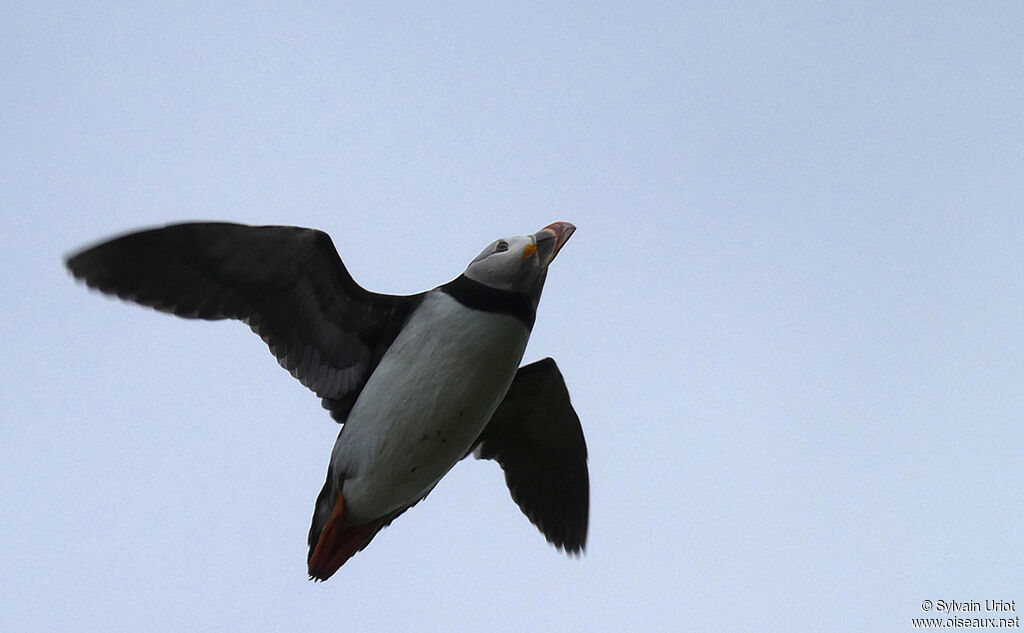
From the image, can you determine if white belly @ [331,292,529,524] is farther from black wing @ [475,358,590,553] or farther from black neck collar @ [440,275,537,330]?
black wing @ [475,358,590,553]

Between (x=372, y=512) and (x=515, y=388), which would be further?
(x=515, y=388)

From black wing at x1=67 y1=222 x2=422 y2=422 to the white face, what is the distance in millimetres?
660

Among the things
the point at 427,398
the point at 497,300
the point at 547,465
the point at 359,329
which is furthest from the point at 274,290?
the point at 547,465

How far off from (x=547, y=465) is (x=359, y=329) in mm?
2314

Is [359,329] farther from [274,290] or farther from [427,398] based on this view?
[427,398]

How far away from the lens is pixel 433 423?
6902 millimetres

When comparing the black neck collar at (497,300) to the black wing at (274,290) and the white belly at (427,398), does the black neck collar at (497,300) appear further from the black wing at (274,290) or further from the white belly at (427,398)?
the black wing at (274,290)

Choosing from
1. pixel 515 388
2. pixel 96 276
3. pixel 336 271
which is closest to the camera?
pixel 96 276

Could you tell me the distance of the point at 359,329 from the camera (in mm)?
7520

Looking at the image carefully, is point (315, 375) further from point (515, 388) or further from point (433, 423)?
point (515, 388)

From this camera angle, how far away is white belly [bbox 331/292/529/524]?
22.5 feet

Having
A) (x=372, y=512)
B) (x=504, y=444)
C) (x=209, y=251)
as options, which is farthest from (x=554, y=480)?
(x=209, y=251)

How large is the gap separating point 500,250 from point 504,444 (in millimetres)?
2332

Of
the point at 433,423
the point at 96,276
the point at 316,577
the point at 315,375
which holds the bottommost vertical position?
the point at 316,577
